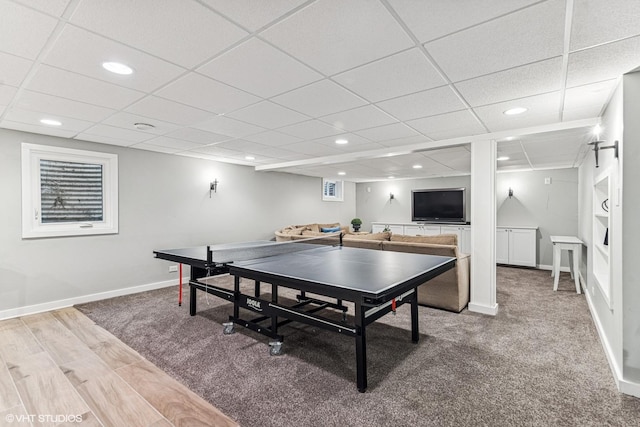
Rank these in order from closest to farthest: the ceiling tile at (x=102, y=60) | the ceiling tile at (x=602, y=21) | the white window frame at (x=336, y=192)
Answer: the ceiling tile at (x=602, y=21) < the ceiling tile at (x=102, y=60) < the white window frame at (x=336, y=192)

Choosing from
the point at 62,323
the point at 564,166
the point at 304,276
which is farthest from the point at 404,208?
the point at 62,323

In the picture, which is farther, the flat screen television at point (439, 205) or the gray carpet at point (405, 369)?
the flat screen television at point (439, 205)

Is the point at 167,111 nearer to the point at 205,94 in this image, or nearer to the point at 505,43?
the point at 205,94

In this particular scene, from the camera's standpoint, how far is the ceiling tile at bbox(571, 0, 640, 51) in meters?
1.39

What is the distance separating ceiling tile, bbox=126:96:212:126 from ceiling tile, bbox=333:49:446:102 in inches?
62.2

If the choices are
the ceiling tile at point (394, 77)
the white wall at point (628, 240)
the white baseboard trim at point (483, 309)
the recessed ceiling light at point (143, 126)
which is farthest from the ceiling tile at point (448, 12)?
the white baseboard trim at point (483, 309)

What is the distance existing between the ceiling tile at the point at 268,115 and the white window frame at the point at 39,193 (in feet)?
8.74

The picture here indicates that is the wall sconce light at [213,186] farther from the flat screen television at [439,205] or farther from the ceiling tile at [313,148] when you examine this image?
the flat screen television at [439,205]

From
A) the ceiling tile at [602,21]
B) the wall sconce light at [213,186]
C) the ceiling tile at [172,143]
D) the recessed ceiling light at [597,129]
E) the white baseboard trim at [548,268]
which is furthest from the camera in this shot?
the white baseboard trim at [548,268]

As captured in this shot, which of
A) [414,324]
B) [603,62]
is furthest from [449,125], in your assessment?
[414,324]

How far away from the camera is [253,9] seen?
4.82 feet

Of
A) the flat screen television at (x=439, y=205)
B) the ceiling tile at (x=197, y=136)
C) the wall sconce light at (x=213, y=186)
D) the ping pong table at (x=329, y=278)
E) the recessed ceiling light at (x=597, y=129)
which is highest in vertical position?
the ceiling tile at (x=197, y=136)

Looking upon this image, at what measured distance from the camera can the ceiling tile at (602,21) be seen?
4.58ft

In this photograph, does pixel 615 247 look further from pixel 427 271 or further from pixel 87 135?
pixel 87 135
